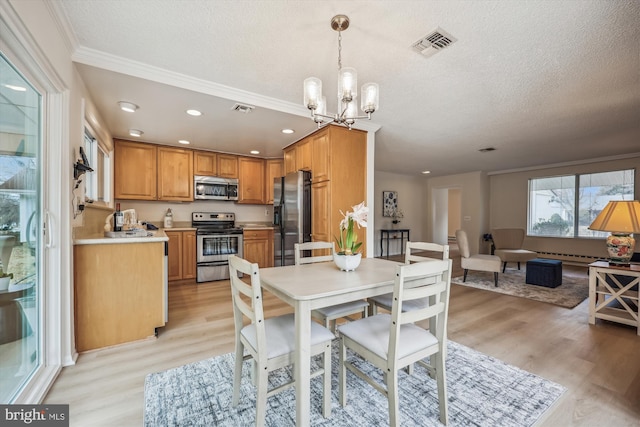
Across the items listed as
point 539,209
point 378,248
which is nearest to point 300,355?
point 378,248

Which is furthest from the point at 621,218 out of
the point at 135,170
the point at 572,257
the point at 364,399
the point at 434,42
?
the point at 135,170

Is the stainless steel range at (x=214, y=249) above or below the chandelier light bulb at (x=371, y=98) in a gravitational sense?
below

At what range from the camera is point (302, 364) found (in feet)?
4.31

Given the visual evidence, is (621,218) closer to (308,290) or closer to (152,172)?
(308,290)

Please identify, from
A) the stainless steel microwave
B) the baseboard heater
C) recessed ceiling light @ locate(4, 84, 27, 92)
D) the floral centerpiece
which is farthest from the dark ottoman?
recessed ceiling light @ locate(4, 84, 27, 92)

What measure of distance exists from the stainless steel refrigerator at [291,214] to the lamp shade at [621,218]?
10.8 feet

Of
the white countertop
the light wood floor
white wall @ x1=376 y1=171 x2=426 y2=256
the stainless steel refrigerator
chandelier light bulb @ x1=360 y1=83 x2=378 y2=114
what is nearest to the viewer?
the light wood floor

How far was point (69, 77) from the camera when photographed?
192 centimetres

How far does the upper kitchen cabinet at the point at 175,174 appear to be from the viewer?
Result: 4391 mm

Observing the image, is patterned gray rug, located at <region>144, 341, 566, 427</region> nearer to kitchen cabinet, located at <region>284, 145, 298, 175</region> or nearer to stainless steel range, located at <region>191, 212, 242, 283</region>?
stainless steel range, located at <region>191, 212, 242, 283</region>

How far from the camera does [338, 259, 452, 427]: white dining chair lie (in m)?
1.31

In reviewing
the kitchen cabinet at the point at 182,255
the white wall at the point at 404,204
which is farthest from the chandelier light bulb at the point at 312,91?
the white wall at the point at 404,204

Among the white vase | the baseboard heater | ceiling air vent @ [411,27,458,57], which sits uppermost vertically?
ceiling air vent @ [411,27,458,57]

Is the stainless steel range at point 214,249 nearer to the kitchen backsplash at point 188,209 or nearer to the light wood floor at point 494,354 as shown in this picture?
the kitchen backsplash at point 188,209
